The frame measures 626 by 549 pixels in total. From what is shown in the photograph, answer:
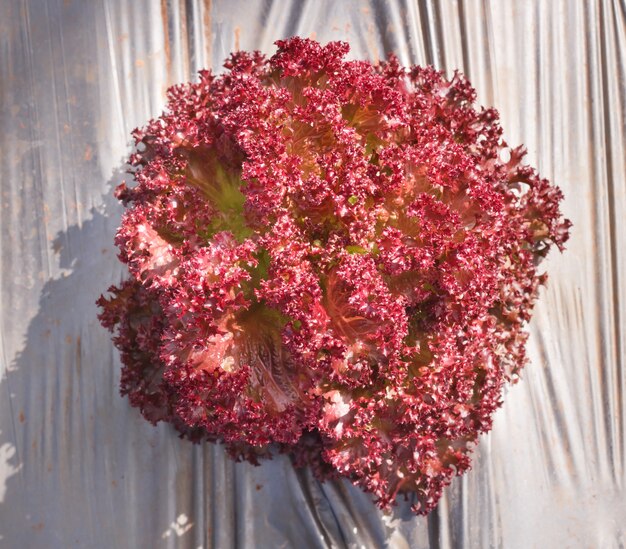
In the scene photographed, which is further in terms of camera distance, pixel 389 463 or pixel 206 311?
pixel 389 463

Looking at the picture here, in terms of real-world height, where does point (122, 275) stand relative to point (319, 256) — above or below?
above

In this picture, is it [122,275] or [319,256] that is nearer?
[319,256]

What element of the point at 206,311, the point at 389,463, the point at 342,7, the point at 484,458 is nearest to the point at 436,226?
the point at 206,311

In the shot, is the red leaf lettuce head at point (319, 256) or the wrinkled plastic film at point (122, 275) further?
the wrinkled plastic film at point (122, 275)

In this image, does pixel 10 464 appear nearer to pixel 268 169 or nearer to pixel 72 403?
pixel 72 403
